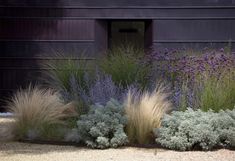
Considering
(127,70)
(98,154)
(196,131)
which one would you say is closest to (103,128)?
(98,154)

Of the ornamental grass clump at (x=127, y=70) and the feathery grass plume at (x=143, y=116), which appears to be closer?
the feathery grass plume at (x=143, y=116)

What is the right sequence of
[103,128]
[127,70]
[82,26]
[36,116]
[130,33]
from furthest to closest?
[130,33] < [82,26] < [127,70] < [36,116] < [103,128]

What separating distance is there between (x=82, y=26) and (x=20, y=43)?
1636 mm

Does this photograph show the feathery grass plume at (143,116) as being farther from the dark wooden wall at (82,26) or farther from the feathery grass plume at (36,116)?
the dark wooden wall at (82,26)

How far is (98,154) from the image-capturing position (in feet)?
21.8

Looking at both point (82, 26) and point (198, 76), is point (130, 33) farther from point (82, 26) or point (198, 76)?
point (198, 76)

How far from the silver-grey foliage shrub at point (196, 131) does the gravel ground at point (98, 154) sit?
127 millimetres

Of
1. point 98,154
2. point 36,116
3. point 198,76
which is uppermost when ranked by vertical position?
point 198,76

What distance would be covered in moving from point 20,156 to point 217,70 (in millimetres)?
3667

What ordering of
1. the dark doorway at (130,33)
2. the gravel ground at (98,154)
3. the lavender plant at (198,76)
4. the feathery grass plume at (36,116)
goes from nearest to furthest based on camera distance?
the gravel ground at (98,154)
the feathery grass plume at (36,116)
the lavender plant at (198,76)
the dark doorway at (130,33)

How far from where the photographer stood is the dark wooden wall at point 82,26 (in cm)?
1192

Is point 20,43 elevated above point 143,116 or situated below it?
above

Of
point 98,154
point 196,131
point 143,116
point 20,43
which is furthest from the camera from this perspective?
point 20,43

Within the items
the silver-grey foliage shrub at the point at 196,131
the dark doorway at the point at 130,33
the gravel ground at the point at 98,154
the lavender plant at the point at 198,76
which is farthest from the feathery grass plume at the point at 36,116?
the dark doorway at the point at 130,33
